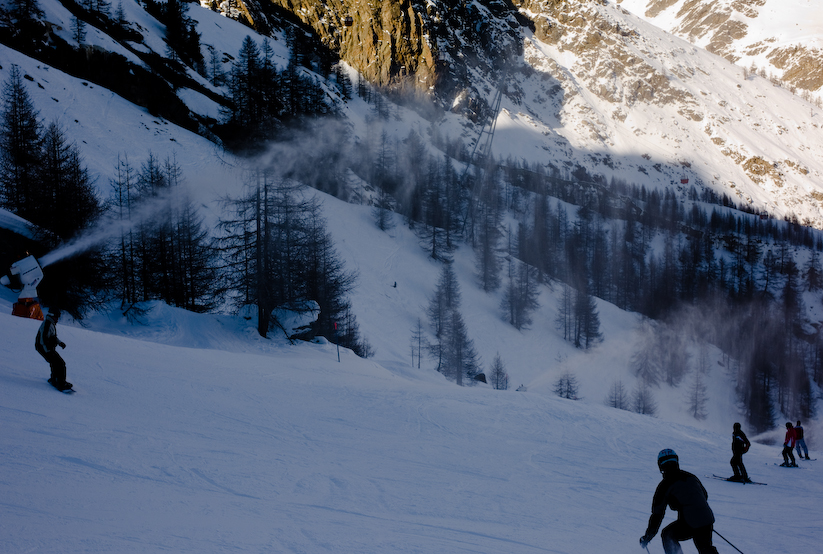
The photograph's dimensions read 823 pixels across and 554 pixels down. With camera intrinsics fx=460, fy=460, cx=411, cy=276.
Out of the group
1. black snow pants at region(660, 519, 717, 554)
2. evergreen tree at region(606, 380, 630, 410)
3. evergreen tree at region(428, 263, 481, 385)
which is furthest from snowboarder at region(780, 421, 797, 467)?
evergreen tree at region(606, 380, 630, 410)

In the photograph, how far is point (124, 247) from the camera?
28.2 meters

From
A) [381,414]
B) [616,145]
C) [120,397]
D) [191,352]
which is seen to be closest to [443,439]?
[381,414]

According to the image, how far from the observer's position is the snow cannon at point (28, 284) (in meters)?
13.4

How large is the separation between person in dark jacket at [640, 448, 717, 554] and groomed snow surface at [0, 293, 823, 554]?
1680 millimetres

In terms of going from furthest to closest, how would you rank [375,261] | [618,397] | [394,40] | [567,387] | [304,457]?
[394,40]
[375,261]
[618,397]
[567,387]
[304,457]

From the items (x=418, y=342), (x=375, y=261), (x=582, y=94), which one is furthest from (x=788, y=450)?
(x=582, y=94)

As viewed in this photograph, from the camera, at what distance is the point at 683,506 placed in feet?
14.9

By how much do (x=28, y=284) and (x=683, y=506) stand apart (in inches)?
687

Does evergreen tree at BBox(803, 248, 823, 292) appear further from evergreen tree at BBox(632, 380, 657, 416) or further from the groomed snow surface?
the groomed snow surface

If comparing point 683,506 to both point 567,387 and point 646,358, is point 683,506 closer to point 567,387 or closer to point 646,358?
point 567,387

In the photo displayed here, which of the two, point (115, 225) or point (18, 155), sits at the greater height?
point (18, 155)

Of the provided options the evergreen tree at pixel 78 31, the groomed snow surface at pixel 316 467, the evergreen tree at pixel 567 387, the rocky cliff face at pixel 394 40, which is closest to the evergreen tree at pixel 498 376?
the evergreen tree at pixel 567 387

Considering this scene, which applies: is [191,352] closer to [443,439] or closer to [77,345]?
[77,345]

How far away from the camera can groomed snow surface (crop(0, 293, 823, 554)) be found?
5164 mm
